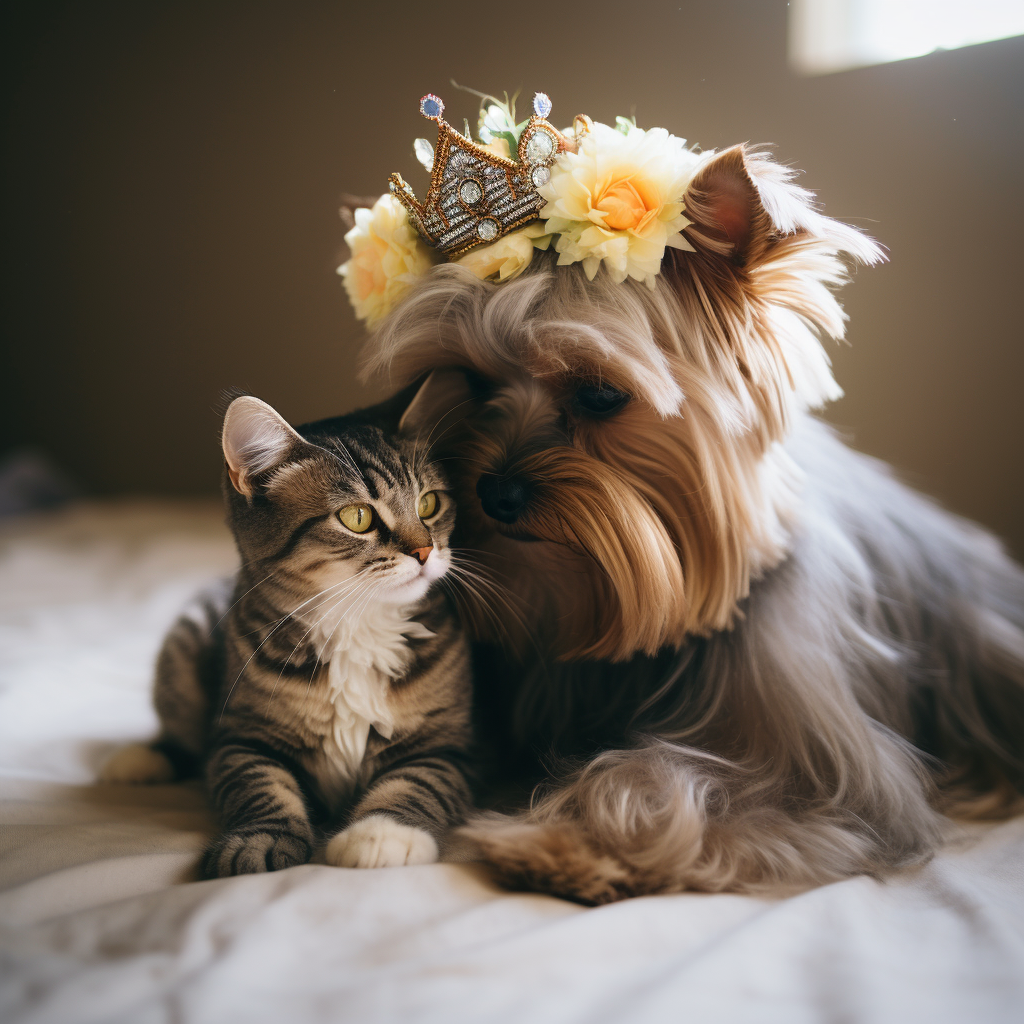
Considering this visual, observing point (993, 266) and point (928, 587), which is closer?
point (928, 587)

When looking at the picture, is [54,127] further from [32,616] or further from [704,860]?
[704,860]

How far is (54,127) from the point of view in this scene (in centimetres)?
207

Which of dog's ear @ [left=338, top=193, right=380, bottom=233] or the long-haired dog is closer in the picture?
the long-haired dog

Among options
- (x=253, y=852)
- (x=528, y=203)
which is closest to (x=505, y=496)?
(x=528, y=203)

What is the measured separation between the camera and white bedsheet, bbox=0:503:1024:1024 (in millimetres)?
688

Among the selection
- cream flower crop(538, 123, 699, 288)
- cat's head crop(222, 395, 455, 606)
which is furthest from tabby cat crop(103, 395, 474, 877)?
cream flower crop(538, 123, 699, 288)

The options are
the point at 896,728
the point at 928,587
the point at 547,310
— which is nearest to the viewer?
the point at 547,310

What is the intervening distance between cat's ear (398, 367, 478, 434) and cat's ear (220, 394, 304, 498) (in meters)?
0.22

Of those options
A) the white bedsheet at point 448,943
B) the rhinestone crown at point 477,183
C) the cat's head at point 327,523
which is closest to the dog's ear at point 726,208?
the rhinestone crown at point 477,183

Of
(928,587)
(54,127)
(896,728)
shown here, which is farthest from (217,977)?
(54,127)

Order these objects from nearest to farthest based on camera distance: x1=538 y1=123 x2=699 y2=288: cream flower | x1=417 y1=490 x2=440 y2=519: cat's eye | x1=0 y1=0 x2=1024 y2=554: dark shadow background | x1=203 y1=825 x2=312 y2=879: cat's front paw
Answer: x1=203 y1=825 x2=312 y2=879: cat's front paw → x1=538 y1=123 x2=699 y2=288: cream flower → x1=417 y1=490 x2=440 y2=519: cat's eye → x1=0 y1=0 x2=1024 y2=554: dark shadow background

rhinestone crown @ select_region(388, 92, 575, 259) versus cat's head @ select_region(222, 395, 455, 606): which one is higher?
rhinestone crown @ select_region(388, 92, 575, 259)

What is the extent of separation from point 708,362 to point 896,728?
2.04 feet

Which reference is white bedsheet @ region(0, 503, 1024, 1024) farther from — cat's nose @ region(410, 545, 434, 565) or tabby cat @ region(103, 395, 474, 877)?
cat's nose @ region(410, 545, 434, 565)
